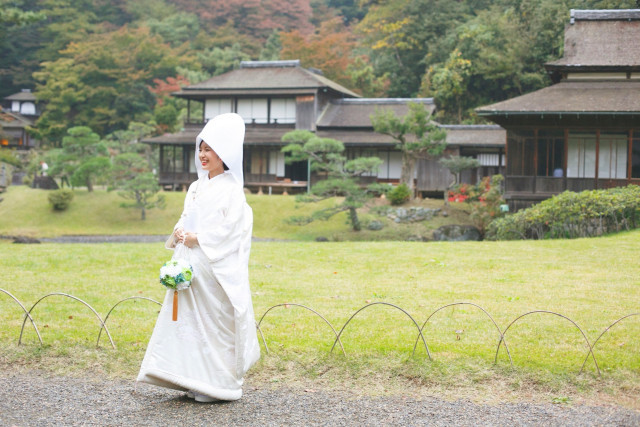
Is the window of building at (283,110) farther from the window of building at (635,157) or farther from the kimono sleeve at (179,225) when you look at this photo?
the kimono sleeve at (179,225)

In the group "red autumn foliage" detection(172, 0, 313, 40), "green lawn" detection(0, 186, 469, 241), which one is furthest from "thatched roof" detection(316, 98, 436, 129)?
"red autumn foliage" detection(172, 0, 313, 40)

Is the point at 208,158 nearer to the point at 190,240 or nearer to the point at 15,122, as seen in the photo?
the point at 190,240

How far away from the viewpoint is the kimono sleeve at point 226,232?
5449 mm

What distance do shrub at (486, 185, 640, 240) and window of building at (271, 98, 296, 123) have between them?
16.5 m

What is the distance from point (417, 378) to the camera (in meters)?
6.35

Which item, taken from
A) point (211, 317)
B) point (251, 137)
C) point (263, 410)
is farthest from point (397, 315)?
point (251, 137)

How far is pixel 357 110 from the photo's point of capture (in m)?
32.9

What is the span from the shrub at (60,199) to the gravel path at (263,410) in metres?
22.8

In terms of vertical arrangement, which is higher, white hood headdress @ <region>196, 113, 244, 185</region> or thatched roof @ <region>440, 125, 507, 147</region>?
thatched roof @ <region>440, 125, 507, 147</region>

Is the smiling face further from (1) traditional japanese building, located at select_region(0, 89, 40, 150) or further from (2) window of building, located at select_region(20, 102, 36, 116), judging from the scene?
(2) window of building, located at select_region(20, 102, 36, 116)

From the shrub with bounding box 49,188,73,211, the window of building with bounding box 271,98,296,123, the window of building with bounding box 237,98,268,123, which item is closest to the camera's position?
the shrub with bounding box 49,188,73,211

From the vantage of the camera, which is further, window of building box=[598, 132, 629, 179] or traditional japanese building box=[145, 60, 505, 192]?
traditional japanese building box=[145, 60, 505, 192]

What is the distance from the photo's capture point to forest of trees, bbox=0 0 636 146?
117 feet

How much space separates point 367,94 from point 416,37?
438 centimetres
